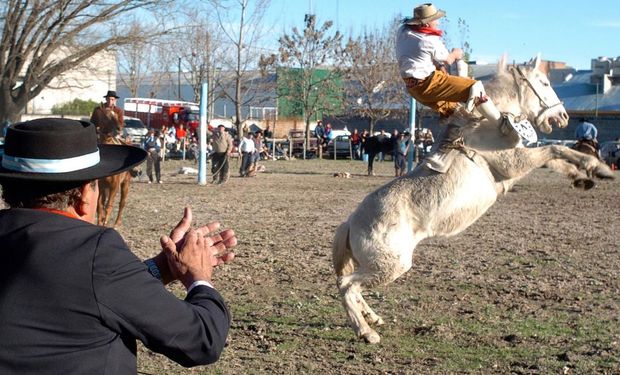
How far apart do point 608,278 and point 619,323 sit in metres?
2.36

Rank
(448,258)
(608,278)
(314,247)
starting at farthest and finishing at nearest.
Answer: (314,247) < (448,258) < (608,278)

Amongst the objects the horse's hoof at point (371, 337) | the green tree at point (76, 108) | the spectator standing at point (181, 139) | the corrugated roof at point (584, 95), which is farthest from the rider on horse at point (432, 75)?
the green tree at point (76, 108)

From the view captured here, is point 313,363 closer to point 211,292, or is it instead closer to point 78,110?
point 211,292

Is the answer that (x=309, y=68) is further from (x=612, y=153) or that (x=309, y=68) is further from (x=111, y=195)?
(x=111, y=195)

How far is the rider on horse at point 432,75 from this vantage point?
751 centimetres

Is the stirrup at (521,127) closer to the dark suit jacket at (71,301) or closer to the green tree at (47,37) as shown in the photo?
the dark suit jacket at (71,301)

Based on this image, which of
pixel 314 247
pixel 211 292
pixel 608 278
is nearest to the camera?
pixel 211 292

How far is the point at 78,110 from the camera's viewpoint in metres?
59.6

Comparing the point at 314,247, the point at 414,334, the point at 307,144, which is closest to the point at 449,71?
the point at 414,334

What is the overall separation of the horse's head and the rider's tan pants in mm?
800

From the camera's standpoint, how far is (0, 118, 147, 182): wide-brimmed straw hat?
280 centimetres

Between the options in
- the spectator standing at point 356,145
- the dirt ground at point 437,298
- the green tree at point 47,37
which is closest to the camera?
the dirt ground at point 437,298

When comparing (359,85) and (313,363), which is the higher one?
(359,85)

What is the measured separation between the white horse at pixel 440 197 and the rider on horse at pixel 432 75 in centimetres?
17
